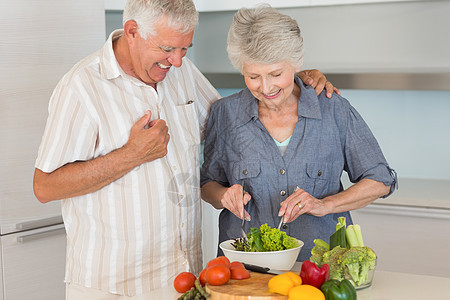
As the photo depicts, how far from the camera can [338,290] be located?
121 cm

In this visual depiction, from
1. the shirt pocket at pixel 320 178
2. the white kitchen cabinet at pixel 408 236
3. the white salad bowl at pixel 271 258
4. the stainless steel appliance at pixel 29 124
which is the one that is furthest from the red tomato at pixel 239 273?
the white kitchen cabinet at pixel 408 236

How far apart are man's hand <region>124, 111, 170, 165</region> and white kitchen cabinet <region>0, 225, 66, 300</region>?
93 centimetres

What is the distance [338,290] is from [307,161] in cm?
61

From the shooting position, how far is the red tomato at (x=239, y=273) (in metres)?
1.32

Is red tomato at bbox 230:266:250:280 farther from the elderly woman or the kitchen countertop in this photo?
the elderly woman

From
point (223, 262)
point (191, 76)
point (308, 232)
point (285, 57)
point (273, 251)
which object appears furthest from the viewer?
point (191, 76)

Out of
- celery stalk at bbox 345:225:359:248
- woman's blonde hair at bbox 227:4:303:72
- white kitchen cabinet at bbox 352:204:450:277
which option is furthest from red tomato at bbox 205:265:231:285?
white kitchen cabinet at bbox 352:204:450:277

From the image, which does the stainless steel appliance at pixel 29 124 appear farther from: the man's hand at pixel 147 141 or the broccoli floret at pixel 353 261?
the broccoli floret at pixel 353 261

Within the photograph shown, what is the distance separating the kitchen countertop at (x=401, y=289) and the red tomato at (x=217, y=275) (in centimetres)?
13

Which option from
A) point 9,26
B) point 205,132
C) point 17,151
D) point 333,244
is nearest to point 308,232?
point 333,244

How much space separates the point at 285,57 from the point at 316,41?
5.41 ft

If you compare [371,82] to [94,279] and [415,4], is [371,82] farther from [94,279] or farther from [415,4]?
[94,279]

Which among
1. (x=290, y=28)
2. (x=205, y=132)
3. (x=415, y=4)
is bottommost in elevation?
(x=205, y=132)

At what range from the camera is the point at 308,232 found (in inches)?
69.9
